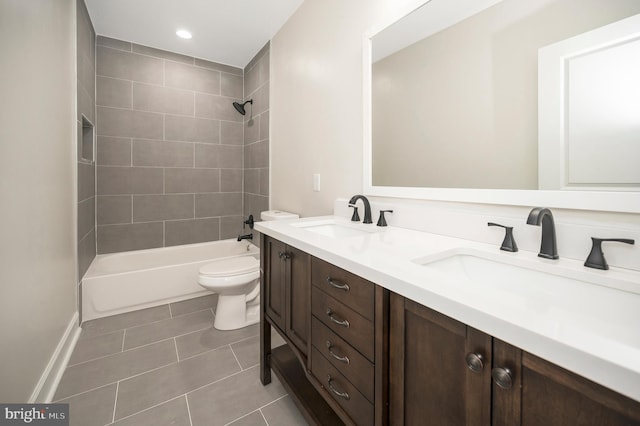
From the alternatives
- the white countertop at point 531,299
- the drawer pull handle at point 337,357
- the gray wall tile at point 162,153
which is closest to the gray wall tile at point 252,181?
the gray wall tile at point 162,153

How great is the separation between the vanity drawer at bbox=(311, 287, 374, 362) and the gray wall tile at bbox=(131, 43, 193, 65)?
3.11 metres

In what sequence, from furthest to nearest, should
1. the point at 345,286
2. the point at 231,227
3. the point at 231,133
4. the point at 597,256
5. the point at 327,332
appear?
1. the point at 231,227
2. the point at 231,133
3. the point at 327,332
4. the point at 345,286
5. the point at 597,256

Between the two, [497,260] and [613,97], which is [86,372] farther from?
[613,97]

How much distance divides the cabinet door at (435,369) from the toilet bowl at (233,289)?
1.53 m

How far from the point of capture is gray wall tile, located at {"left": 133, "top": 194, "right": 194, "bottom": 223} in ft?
9.57

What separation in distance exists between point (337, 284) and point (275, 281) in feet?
1.83

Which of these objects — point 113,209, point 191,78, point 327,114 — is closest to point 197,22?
point 191,78

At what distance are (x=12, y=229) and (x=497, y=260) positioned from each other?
1787 mm

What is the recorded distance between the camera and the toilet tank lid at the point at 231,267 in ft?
6.71

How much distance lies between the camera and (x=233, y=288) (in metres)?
2.07

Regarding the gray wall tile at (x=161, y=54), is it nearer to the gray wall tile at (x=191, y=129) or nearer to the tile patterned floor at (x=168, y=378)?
the gray wall tile at (x=191, y=129)

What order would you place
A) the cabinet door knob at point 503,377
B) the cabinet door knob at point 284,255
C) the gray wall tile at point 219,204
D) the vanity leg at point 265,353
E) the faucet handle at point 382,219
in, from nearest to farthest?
the cabinet door knob at point 503,377, the cabinet door knob at point 284,255, the faucet handle at point 382,219, the vanity leg at point 265,353, the gray wall tile at point 219,204

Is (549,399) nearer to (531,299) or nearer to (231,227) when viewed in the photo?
(531,299)

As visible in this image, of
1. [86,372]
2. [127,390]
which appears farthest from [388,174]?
[86,372]
